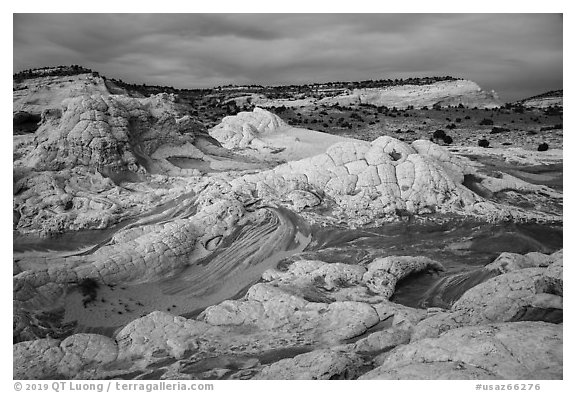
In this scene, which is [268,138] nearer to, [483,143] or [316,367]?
[483,143]

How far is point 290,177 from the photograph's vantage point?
11500mm

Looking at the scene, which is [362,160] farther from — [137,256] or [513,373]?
[513,373]

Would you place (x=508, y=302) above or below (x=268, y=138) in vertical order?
below

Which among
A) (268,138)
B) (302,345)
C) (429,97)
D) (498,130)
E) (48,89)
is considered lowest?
(302,345)

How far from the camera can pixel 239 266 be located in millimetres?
9625

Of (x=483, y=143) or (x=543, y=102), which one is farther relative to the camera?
(x=543, y=102)

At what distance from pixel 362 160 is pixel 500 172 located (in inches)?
185

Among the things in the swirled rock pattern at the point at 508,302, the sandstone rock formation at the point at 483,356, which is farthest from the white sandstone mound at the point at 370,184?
the sandstone rock formation at the point at 483,356

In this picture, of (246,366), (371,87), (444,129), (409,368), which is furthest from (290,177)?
(371,87)

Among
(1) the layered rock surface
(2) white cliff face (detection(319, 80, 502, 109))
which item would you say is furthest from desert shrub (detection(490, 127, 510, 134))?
(1) the layered rock surface

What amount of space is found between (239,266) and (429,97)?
4534 cm

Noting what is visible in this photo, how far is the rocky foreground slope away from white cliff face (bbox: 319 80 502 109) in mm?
37089

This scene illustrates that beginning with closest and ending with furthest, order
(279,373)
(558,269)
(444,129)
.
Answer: (279,373) → (558,269) → (444,129)

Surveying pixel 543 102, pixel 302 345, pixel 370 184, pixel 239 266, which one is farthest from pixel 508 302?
pixel 543 102
